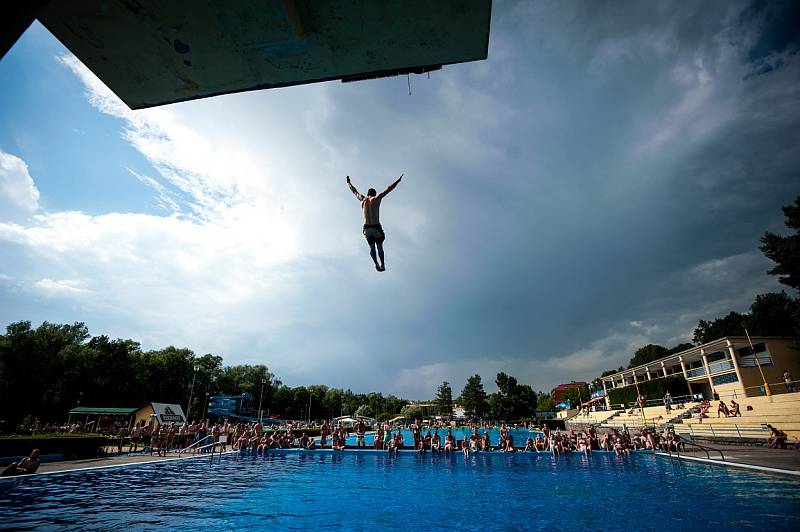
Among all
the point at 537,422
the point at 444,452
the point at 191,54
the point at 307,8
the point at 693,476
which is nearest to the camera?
the point at 307,8

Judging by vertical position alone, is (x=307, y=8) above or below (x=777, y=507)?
above

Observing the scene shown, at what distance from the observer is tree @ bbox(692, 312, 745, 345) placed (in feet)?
208

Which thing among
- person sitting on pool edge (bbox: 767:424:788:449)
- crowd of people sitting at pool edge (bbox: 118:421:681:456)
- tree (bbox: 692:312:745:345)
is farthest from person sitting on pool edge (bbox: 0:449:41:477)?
tree (bbox: 692:312:745:345)

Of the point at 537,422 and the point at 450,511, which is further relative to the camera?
the point at 537,422

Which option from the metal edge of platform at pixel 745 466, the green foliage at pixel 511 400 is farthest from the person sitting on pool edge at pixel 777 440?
the green foliage at pixel 511 400

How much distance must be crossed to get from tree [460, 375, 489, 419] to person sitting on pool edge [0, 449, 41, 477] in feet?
225

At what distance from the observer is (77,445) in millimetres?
15781

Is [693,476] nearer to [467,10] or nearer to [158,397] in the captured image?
[467,10]

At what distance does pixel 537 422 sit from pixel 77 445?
5376 centimetres

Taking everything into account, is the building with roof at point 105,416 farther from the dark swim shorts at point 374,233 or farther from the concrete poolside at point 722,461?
the dark swim shorts at point 374,233

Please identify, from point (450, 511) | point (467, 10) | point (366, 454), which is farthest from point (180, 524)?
point (366, 454)

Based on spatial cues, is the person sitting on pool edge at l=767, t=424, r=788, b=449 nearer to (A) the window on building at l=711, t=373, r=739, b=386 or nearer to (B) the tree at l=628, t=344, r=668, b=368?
(A) the window on building at l=711, t=373, r=739, b=386

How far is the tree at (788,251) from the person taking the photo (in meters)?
24.6

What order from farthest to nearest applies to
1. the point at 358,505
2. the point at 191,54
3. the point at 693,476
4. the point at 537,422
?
the point at 537,422 → the point at 693,476 → the point at 358,505 → the point at 191,54
